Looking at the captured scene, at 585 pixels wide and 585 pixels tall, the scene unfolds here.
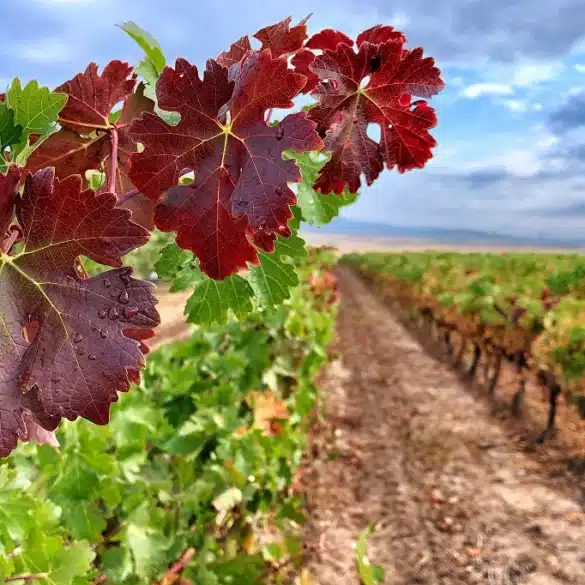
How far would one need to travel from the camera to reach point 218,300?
44.8 inches

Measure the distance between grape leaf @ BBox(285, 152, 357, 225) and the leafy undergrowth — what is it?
0.21 m

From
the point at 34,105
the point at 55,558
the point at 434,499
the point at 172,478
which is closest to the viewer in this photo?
Result: the point at 34,105

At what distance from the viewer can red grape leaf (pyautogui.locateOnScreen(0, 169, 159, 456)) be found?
0.71 meters

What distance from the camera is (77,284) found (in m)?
0.73

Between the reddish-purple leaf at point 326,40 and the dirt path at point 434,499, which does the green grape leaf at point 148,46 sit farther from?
the dirt path at point 434,499

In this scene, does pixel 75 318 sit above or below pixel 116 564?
above

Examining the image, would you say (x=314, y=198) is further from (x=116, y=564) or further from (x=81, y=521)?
(x=116, y=564)

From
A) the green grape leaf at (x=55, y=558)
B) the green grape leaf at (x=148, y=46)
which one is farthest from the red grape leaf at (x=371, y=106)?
the green grape leaf at (x=55, y=558)

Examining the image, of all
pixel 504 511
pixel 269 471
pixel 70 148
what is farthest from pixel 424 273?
pixel 70 148

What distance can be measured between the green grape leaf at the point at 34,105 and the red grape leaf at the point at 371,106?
13.5 inches

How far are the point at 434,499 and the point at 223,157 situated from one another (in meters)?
7.59

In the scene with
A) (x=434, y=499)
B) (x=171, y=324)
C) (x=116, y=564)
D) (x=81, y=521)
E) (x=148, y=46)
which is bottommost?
(x=171, y=324)

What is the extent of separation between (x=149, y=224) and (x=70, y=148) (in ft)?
0.78

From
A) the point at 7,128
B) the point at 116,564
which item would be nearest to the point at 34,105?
the point at 7,128
